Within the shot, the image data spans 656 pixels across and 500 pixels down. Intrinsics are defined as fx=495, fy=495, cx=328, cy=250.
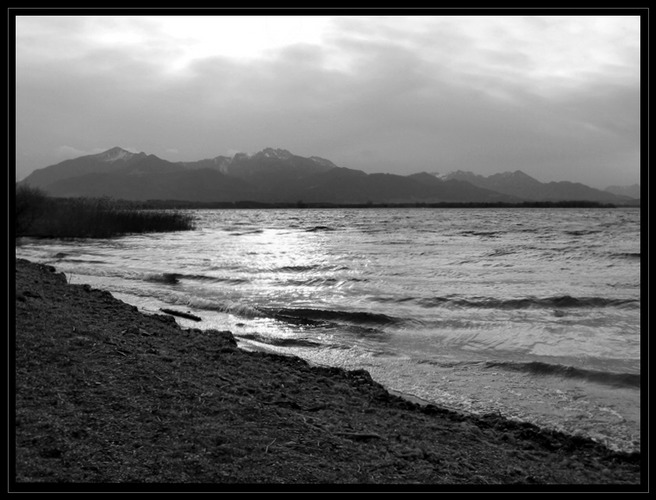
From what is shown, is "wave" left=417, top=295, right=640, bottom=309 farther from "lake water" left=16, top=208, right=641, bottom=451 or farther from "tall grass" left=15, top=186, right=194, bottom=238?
"tall grass" left=15, top=186, right=194, bottom=238

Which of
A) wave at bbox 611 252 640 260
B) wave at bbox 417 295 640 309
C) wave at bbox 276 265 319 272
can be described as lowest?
wave at bbox 417 295 640 309

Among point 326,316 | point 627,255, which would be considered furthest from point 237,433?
point 627,255

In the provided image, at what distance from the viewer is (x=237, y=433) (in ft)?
16.0

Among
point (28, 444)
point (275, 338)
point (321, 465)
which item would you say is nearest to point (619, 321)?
point (275, 338)

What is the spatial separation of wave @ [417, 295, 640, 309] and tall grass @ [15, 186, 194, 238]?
114ft

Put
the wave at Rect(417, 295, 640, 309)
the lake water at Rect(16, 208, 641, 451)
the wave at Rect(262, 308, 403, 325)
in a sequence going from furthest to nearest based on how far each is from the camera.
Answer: the wave at Rect(417, 295, 640, 309) < the wave at Rect(262, 308, 403, 325) < the lake water at Rect(16, 208, 641, 451)

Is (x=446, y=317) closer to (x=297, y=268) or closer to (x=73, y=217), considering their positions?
(x=297, y=268)

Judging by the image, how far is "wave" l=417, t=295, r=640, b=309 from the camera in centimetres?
1534

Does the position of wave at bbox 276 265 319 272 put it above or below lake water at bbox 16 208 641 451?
above

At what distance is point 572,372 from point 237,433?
6.60 meters

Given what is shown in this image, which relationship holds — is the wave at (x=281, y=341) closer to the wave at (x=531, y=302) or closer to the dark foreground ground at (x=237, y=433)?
the dark foreground ground at (x=237, y=433)

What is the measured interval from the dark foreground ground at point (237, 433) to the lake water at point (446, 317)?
1049 millimetres

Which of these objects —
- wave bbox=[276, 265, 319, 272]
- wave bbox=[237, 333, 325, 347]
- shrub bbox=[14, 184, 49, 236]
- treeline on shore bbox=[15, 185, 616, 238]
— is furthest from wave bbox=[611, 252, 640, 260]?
shrub bbox=[14, 184, 49, 236]
